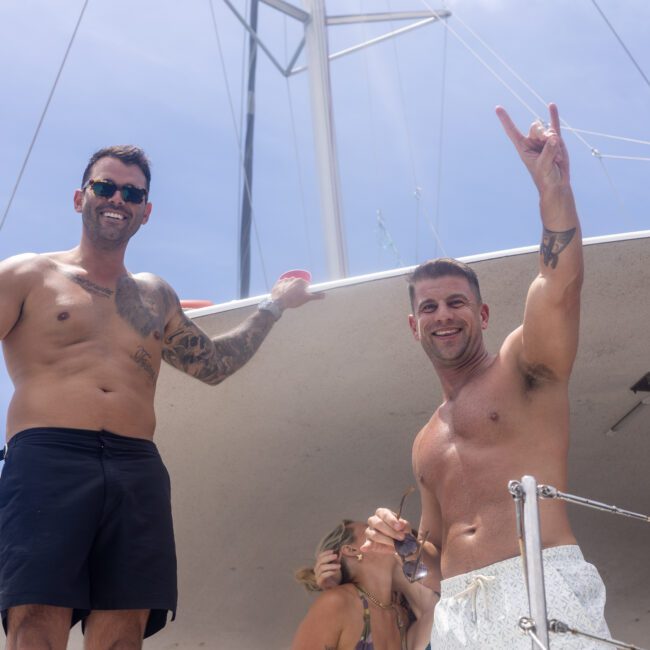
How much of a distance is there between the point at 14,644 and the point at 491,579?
1280mm

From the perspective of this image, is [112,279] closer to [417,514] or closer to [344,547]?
[344,547]

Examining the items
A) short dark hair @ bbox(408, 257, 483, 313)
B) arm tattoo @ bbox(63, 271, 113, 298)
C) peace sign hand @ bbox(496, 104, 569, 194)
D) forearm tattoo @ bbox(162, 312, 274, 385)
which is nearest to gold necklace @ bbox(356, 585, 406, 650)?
forearm tattoo @ bbox(162, 312, 274, 385)

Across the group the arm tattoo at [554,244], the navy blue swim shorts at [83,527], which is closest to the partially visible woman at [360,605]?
the navy blue swim shorts at [83,527]

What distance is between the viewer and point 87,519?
2855mm

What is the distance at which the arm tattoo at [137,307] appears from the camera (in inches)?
129

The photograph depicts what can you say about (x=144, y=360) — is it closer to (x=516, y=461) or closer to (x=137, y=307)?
(x=137, y=307)

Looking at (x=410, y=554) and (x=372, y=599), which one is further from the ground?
(x=410, y=554)

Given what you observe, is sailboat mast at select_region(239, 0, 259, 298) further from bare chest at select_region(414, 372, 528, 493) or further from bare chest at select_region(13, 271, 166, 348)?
bare chest at select_region(414, 372, 528, 493)

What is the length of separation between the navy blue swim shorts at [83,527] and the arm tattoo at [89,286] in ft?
1.64

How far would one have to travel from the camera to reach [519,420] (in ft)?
8.96

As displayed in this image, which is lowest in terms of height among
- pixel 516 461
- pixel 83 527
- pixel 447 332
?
pixel 83 527

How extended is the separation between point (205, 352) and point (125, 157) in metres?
0.76

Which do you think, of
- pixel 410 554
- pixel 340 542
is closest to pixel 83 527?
pixel 410 554

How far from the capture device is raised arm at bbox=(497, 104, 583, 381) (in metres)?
2.63
